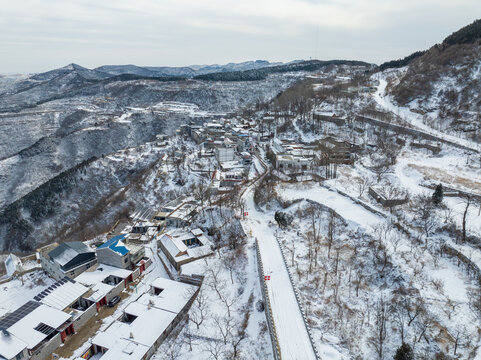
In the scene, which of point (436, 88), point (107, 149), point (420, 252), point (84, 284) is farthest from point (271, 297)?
point (107, 149)

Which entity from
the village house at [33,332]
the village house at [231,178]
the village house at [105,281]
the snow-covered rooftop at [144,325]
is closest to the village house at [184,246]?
the village house at [105,281]

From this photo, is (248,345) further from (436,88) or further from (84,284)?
(436,88)

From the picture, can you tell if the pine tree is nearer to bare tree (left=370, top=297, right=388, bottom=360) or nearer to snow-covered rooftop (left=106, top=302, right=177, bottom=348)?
bare tree (left=370, top=297, right=388, bottom=360)

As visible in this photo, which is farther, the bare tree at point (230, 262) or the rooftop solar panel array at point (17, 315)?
the bare tree at point (230, 262)

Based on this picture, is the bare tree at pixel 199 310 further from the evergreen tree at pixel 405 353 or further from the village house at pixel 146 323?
the evergreen tree at pixel 405 353

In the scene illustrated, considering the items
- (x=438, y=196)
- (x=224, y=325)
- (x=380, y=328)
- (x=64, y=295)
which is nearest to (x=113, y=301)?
(x=64, y=295)

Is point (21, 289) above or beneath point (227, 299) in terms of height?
beneath

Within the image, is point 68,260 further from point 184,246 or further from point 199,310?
point 199,310
